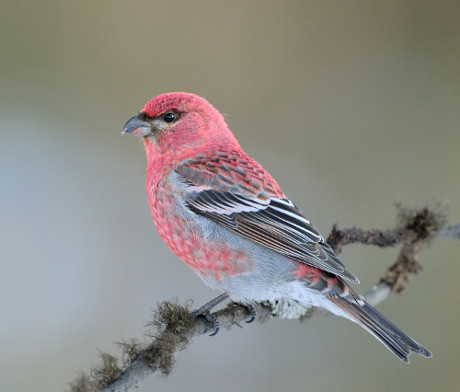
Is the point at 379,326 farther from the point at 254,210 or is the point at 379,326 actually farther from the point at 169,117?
the point at 169,117

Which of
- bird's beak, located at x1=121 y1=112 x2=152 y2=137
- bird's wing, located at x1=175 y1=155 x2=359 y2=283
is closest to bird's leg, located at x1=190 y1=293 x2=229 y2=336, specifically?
bird's wing, located at x1=175 y1=155 x2=359 y2=283

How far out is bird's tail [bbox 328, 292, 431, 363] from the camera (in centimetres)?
280

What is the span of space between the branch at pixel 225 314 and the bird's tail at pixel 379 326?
0.27 m

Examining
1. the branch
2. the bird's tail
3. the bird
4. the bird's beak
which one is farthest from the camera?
the bird's beak

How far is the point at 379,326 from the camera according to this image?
9.53ft

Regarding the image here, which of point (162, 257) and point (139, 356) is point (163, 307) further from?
point (162, 257)

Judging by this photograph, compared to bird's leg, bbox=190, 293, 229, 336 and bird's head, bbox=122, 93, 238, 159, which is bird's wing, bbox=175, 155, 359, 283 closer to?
bird's head, bbox=122, 93, 238, 159

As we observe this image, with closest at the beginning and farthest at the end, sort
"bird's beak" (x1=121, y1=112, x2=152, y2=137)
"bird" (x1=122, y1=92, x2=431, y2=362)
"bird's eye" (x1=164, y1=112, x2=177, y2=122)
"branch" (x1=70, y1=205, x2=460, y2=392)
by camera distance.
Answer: "branch" (x1=70, y1=205, x2=460, y2=392)
"bird" (x1=122, y1=92, x2=431, y2=362)
"bird's beak" (x1=121, y1=112, x2=152, y2=137)
"bird's eye" (x1=164, y1=112, x2=177, y2=122)

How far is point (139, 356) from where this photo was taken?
2215mm

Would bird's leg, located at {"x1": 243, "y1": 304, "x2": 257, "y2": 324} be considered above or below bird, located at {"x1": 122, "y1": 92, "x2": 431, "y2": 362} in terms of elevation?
below

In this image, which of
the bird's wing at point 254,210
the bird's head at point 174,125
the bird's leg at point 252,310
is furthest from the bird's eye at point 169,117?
the bird's leg at point 252,310

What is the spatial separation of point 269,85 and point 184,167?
320cm

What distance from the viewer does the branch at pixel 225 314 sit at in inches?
81.5

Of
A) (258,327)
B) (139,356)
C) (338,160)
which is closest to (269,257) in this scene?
(139,356)
